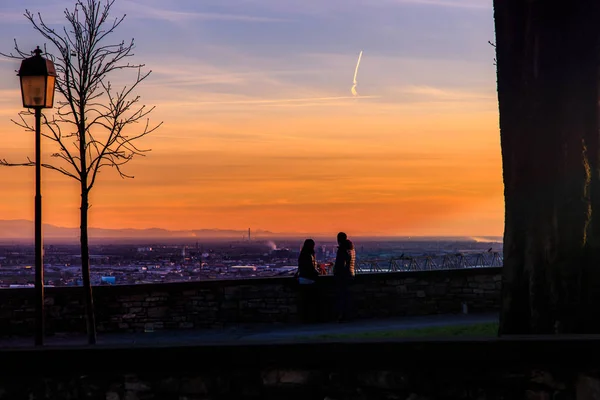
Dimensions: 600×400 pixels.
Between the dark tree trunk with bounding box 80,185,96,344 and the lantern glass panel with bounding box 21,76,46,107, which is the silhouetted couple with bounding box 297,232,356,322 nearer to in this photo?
the dark tree trunk with bounding box 80,185,96,344

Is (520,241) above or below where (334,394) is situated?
above

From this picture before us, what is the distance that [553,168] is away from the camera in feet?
34.3

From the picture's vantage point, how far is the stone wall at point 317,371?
719cm

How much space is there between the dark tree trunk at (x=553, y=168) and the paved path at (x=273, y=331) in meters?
7.52

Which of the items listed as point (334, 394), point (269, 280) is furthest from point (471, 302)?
point (334, 394)

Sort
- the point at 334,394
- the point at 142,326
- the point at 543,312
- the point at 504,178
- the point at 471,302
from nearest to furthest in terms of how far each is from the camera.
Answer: the point at 334,394, the point at 543,312, the point at 504,178, the point at 142,326, the point at 471,302

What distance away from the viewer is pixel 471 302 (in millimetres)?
21703

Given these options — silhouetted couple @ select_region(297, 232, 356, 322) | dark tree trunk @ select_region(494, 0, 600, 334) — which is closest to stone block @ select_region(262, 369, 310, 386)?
dark tree trunk @ select_region(494, 0, 600, 334)

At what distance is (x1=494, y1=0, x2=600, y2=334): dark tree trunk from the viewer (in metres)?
10.2

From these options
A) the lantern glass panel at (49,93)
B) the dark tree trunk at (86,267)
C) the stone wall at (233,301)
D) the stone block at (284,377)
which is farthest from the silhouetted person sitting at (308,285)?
the stone block at (284,377)

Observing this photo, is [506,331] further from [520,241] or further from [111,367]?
[111,367]

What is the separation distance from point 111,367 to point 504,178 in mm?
5210

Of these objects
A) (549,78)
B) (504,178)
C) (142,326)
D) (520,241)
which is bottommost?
(142,326)

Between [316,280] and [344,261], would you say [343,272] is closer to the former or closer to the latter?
[344,261]
